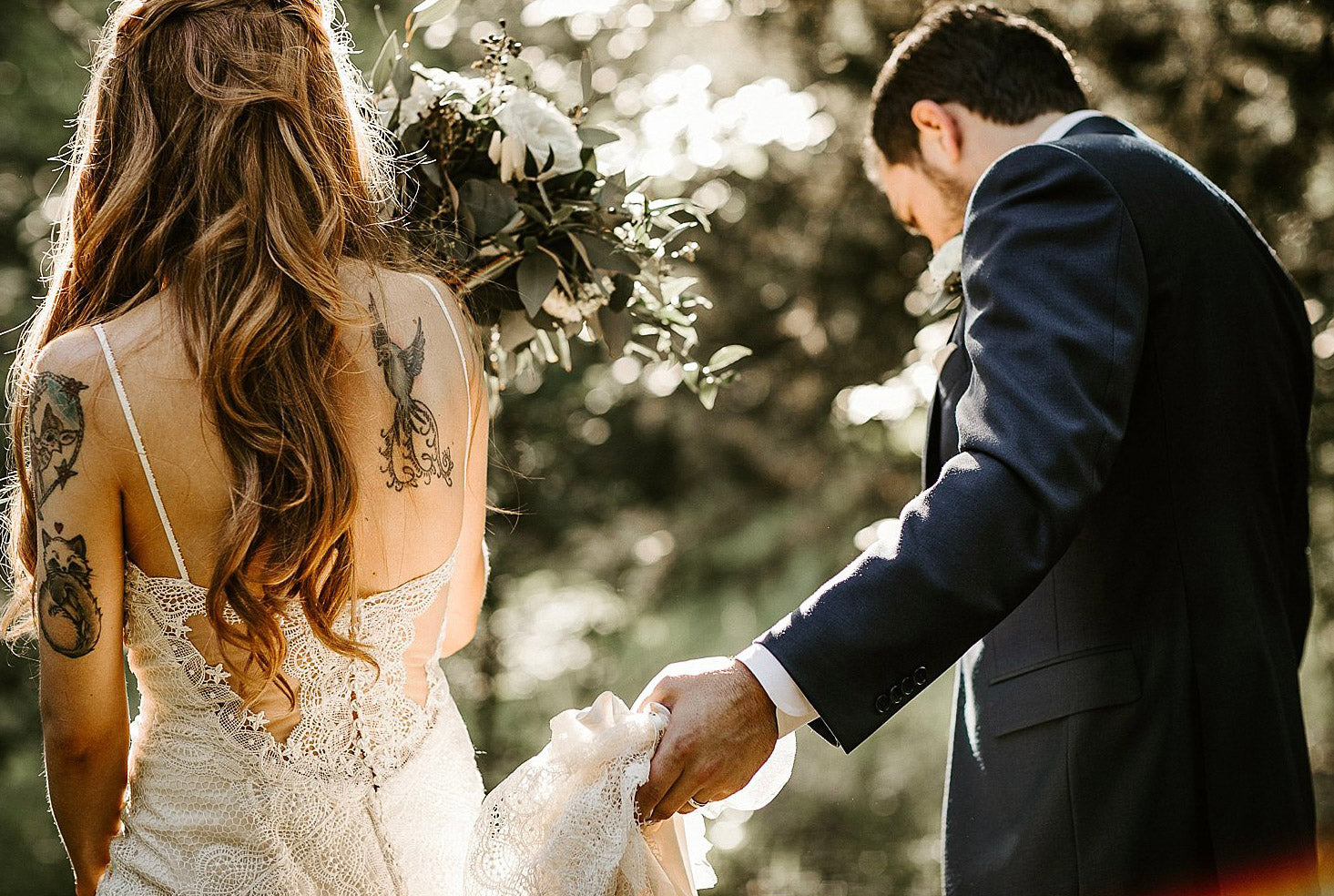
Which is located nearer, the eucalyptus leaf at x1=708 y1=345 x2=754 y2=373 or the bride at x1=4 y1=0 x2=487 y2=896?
the bride at x1=4 y1=0 x2=487 y2=896

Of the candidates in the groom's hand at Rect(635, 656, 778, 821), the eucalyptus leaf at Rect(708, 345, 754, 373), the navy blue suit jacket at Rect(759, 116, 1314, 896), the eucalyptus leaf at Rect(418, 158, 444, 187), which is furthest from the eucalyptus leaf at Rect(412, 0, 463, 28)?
the groom's hand at Rect(635, 656, 778, 821)

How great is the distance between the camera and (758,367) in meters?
6.13

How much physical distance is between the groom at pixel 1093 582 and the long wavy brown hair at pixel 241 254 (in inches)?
Answer: 22.6

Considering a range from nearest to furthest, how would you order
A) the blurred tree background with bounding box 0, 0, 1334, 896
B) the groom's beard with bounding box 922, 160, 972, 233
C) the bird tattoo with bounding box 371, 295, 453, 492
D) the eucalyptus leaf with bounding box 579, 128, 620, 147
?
the bird tattoo with bounding box 371, 295, 453, 492, the eucalyptus leaf with bounding box 579, 128, 620, 147, the groom's beard with bounding box 922, 160, 972, 233, the blurred tree background with bounding box 0, 0, 1334, 896

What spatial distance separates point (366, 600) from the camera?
1.75 metres

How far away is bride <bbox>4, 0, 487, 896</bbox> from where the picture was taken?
1628 mm

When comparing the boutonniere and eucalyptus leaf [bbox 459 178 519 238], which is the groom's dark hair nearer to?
the boutonniere

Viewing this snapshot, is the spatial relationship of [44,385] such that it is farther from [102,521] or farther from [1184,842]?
[1184,842]

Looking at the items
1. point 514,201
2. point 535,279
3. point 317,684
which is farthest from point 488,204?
point 317,684

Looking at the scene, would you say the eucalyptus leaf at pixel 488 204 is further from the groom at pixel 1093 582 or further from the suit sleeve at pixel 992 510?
the suit sleeve at pixel 992 510

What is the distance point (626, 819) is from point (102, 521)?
83 centimetres

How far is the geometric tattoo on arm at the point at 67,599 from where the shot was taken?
1.63m

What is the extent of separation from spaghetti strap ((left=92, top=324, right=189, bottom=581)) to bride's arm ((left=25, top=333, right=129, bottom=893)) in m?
0.01

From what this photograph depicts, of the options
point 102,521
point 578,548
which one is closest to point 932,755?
point 578,548
